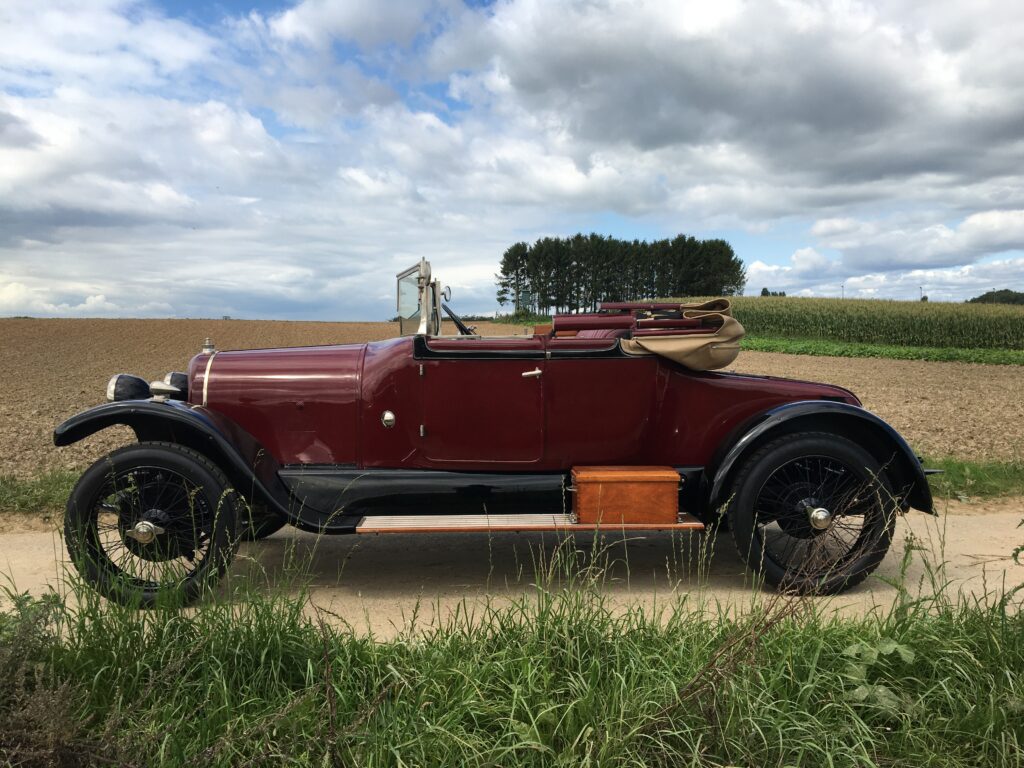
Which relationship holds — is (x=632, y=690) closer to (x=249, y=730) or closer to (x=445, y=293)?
(x=249, y=730)

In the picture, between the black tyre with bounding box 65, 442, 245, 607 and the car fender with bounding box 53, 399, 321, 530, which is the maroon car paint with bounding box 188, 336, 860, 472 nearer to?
the car fender with bounding box 53, 399, 321, 530

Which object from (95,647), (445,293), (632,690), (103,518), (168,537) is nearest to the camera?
(632,690)

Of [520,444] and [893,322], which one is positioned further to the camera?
[893,322]

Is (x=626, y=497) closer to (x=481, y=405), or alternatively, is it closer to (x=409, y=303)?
(x=481, y=405)

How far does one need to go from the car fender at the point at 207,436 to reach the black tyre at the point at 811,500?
2.43 meters

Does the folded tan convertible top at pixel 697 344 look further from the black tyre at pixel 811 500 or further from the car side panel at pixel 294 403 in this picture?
the car side panel at pixel 294 403

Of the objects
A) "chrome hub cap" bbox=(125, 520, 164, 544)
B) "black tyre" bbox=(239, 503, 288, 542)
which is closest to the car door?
"black tyre" bbox=(239, 503, 288, 542)

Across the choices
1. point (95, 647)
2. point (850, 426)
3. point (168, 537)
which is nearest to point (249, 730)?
point (95, 647)

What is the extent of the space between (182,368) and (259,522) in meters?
15.4

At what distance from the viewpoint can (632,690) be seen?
227 centimetres

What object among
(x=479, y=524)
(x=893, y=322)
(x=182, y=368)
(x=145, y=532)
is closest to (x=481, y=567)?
(x=479, y=524)

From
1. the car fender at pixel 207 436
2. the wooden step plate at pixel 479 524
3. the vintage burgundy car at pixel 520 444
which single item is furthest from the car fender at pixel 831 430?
the car fender at pixel 207 436

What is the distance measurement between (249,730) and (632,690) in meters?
1.25

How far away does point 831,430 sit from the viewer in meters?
3.96
